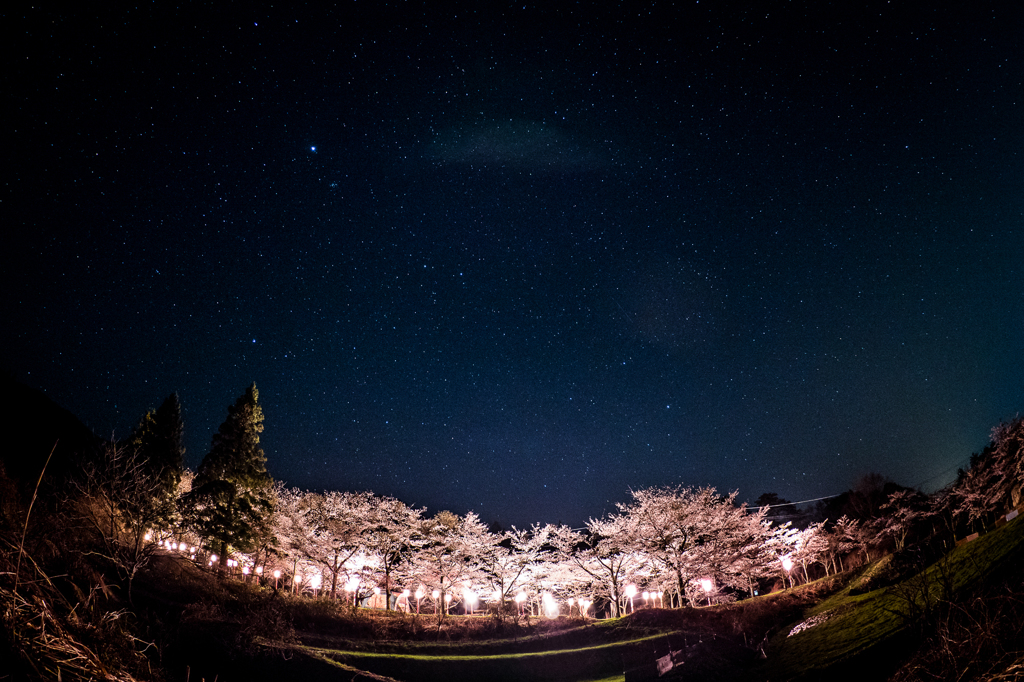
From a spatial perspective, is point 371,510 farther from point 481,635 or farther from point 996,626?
point 996,626

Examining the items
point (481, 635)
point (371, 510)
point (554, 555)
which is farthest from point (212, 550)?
point (554, 555)

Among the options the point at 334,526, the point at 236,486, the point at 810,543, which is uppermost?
the point at 236,486

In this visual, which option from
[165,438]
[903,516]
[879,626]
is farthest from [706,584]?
[165,438]

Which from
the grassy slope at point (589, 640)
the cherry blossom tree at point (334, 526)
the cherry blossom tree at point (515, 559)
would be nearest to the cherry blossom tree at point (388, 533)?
the cherry blossom tree at point (334, 526)

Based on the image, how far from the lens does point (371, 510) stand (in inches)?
1277

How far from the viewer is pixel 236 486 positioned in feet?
93.1

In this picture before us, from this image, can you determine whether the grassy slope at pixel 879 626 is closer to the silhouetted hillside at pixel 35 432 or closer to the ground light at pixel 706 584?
the ground light at pixel 706 584

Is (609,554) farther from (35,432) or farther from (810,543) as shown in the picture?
(35,432)

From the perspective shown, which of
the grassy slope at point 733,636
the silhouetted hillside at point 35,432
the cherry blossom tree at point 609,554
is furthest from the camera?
the cherry blossom tree at point 609,554

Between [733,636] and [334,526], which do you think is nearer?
[733,636]

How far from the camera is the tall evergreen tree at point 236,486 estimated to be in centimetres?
2639

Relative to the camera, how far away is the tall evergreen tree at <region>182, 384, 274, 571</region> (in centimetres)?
2639

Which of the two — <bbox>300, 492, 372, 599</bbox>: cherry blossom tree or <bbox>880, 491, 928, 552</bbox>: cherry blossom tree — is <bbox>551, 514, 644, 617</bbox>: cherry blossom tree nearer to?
<bbox>880, 491, 928, 552</bbox>: cherry blossom tree

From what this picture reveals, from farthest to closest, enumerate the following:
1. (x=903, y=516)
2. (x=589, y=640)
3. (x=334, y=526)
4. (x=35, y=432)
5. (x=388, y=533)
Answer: (x=35, y=432)
(x=388, y=533)
(x=334, y=526)
(x=589, y=640)
(x=903, y=516)
